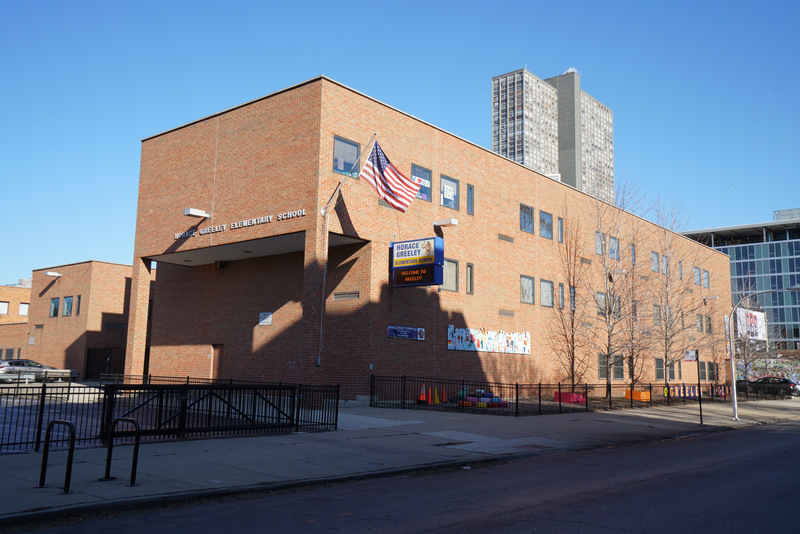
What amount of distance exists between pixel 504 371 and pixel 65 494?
2494 cm

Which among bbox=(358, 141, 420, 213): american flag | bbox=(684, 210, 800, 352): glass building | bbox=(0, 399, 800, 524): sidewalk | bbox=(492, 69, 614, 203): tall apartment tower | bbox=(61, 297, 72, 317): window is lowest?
bbox=(0, 399, 800, 524): sidewalk

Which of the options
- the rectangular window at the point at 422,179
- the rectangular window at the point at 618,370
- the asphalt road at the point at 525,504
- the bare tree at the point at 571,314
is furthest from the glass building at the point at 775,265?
the asphalt road at the point at 525,504

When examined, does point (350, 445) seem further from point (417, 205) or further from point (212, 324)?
point (212, 324)

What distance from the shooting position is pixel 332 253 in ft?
88.7

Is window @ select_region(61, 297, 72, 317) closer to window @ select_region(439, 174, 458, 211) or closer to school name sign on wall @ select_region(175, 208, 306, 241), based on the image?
school name sign on wall @ select_region(175, 208, 306, 241)

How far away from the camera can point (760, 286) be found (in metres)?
114

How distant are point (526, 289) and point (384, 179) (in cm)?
1326

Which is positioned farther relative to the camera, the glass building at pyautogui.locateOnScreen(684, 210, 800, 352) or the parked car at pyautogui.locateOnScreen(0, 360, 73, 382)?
the glass building at pyautogui.locateOnScreen(684, 210, 800, 352)

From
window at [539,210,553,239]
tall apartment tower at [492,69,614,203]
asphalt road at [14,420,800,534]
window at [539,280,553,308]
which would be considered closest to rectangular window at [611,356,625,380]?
window at [539,280,553,308]

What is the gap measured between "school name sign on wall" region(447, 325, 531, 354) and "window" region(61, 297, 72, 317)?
108ft

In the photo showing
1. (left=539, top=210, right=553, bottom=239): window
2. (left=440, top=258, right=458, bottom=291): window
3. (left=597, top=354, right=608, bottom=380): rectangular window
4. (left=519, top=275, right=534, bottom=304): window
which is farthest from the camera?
(left=597, top=354, right=608, bottom=380): rectangular window

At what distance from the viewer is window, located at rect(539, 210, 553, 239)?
35469 millimetres

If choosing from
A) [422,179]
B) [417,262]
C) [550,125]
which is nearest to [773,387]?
[422,179]

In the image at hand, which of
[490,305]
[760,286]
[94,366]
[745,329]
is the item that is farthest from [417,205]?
[760,286]
